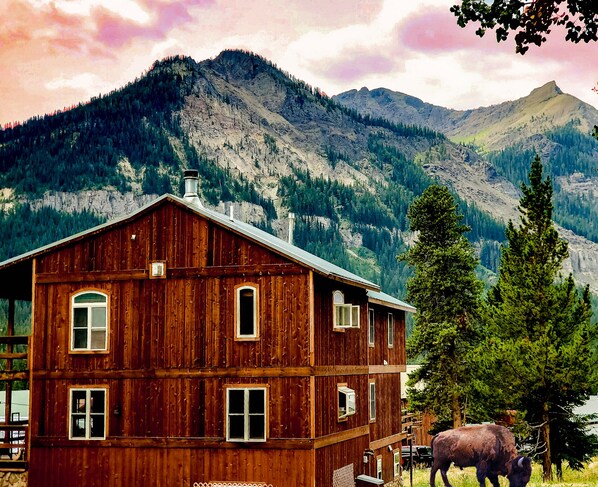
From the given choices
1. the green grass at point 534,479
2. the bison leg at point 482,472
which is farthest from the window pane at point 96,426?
Result: the green grass at point 534,479

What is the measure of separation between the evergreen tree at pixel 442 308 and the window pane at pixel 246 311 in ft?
70.8

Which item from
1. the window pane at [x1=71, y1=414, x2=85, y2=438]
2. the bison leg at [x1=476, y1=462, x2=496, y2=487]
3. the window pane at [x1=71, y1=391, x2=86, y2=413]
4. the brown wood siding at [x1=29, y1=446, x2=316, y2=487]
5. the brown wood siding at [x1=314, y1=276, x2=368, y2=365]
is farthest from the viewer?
the bison leg at [x1=476, y1=462, x2=496, y2=487]

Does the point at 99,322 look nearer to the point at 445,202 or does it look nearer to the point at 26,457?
the point at 26,457

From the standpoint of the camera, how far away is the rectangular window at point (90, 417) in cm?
3102

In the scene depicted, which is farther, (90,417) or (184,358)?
(90,417)

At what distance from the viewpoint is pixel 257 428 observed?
2948 cm

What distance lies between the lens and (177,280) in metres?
31.0

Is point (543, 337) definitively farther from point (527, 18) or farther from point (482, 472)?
point (527, 18)

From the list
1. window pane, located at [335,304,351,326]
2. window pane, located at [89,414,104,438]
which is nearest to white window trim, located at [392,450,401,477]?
window pane, located at [335,304,351,326]

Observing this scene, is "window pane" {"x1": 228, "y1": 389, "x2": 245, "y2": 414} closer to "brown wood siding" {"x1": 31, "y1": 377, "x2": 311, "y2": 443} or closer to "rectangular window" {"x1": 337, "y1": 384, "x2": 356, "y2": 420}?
"brown wood siding" {"x1": 31, "y1": 377, "x2": 311, "y2": 443}

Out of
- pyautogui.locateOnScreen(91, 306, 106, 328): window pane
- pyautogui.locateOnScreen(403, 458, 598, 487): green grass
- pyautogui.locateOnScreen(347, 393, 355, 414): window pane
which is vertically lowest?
pyautogui.locateOnScreen(403, 458, 598, 487): green grass

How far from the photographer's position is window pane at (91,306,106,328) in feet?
104

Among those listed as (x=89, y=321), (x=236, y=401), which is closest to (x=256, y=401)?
(x=236, y=401)

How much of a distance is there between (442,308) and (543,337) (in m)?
13.0
